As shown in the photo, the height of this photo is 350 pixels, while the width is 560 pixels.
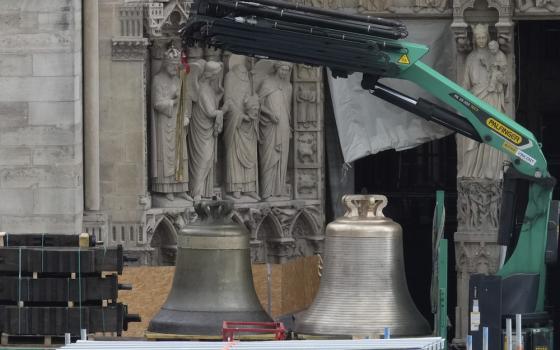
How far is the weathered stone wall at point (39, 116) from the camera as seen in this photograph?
4400cm

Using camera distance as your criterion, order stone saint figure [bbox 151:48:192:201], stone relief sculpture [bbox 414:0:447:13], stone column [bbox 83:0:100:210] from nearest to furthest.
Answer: stone column [bbox 83:0:100:210] < stone saint figure [bbox 151:48:192:201] < stone relief sculpture [bbox 414:0:447:13]

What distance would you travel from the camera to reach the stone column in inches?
1759

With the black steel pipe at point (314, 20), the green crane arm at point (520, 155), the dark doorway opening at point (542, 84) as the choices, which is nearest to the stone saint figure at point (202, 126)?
the green crane arm at point (520, 155)

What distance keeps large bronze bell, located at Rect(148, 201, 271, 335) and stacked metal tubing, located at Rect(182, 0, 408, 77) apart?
9.40 feet

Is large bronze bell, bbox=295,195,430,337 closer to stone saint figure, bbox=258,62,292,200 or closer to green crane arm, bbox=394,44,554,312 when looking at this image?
green crane arm, bbox=394,44,554,312

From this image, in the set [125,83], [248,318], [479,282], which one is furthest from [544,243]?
[125,83]

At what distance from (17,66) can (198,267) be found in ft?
26.5

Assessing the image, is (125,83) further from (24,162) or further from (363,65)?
(363,65)

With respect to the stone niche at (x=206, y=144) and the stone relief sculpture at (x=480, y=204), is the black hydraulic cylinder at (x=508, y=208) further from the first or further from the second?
the stone relief sculpture at (x=480, y=204)

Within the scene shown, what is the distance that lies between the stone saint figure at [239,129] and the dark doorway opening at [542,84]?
7163mm

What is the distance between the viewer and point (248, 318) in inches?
1464

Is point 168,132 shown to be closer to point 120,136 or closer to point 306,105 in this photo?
point 120,136

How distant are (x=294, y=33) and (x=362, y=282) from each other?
344cm

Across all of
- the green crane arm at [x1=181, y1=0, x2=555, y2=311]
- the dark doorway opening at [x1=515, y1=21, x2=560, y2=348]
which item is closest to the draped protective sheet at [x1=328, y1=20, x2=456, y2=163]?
the dark doorway opening at [x1=515, y1=21, x2=560, y2=348]
